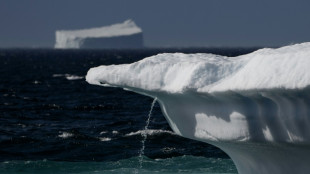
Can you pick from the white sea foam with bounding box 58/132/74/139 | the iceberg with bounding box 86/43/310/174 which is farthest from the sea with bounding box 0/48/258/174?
the iceberg with bounding box 86/43/310/174

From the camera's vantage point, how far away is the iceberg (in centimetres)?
743

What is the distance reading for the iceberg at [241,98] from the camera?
7.43 m

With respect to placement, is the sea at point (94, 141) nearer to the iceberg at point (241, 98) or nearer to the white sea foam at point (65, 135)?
the white sea foam at point (65, 135)

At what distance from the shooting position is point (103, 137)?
23234mm

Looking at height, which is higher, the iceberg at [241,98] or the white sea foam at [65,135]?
the iceberg at [241,98]

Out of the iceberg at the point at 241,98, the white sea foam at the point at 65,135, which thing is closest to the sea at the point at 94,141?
the white sea foam at the point at 65,135

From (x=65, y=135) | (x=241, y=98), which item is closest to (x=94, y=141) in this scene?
(x=65, y=135)

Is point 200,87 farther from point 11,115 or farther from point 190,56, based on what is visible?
point 11,115

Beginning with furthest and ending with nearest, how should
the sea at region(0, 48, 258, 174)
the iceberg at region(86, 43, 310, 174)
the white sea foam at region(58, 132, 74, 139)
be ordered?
the white sea foam at region(58, 132, 74, 139), the sea at region(0, 48, 258, 174), the iceberg at region(86, 43, 310, 174)

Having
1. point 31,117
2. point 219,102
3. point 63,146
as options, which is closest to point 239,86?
point 219,102

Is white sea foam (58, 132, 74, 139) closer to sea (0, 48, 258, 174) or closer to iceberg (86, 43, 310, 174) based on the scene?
sea (0, 48, 258, 174)

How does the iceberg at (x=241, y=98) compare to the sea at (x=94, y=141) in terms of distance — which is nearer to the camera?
the iceberg at (x=241, y=98)

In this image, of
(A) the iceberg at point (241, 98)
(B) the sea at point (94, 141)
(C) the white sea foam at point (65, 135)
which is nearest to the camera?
(A) the iceberg at point (241, 98)

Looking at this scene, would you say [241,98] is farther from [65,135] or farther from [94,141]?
[65,135]
